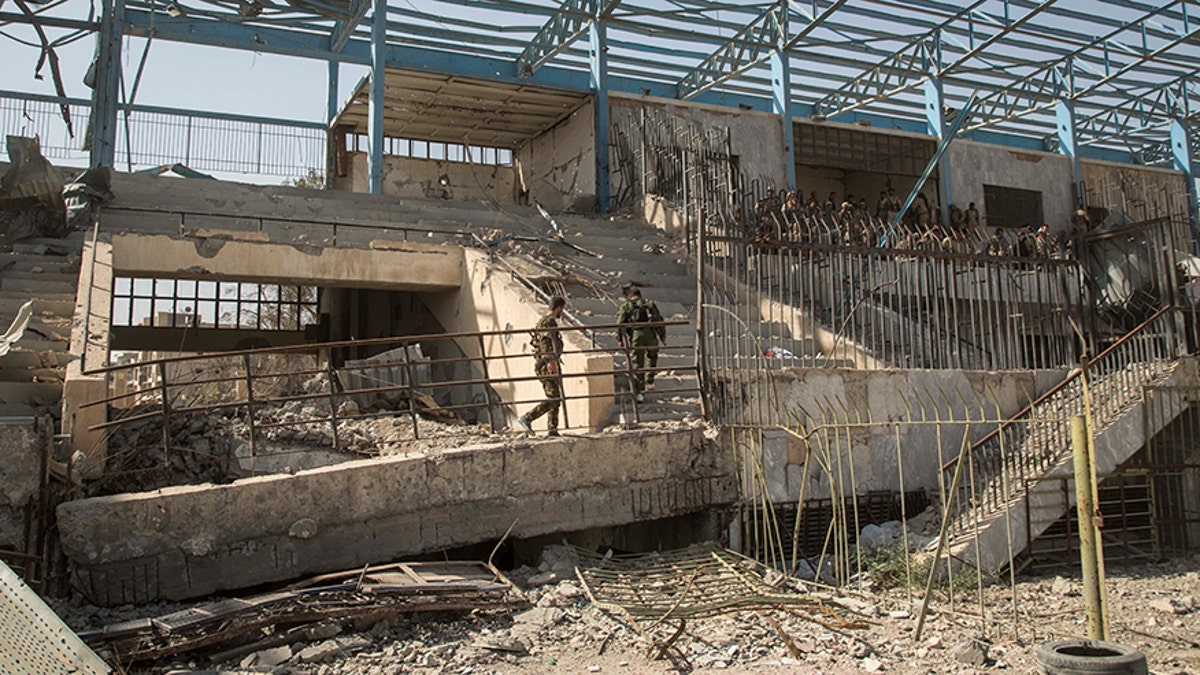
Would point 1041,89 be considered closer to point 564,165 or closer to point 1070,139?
point 1070,139

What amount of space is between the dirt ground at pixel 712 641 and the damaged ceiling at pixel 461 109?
1513cm

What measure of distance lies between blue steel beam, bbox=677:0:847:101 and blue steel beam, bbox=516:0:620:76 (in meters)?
3.76

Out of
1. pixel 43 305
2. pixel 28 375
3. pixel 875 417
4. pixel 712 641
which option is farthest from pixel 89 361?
pixel 875 417

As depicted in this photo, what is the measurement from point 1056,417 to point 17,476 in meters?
10.1

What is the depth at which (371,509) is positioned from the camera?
820 cm

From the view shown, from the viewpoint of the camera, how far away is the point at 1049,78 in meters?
24.2

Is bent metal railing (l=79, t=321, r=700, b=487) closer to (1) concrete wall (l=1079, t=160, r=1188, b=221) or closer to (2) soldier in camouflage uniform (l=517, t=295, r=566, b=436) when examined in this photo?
(2) soldier in camouflage uniform (l=517, t=295, r=566, b=436)

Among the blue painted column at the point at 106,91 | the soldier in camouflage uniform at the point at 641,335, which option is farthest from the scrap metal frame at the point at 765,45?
the soldier in camouflage uniform at the point at 641,335

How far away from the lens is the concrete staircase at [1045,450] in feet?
31.1

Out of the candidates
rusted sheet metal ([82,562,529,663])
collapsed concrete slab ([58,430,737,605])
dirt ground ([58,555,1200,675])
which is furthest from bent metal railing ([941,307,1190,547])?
rusted sheet metal ([82,562,529,663])

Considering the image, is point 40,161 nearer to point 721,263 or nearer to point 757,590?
point 721,263

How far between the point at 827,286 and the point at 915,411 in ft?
7.66

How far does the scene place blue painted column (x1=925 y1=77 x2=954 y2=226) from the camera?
23297 millimetres

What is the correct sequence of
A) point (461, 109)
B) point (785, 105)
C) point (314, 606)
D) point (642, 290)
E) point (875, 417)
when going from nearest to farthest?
1. point (314, 606)
2. point (875, 417)
3. point (642, 290)
4. point (785, 105)
5. point (461, 109)
